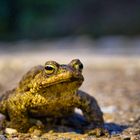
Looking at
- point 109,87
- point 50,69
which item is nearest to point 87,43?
point 109,87

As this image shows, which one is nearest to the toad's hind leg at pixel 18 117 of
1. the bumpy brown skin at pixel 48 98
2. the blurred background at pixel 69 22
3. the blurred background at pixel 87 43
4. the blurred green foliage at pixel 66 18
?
the bumpy brown skin at pixel 48 98

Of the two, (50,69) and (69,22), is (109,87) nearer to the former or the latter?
(50,69)

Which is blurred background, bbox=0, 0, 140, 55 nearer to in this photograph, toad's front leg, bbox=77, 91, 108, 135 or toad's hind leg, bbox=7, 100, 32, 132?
toad's front leg, bbox=77, 91, 108, 135

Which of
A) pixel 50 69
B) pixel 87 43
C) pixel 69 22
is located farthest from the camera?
pixel 69 22


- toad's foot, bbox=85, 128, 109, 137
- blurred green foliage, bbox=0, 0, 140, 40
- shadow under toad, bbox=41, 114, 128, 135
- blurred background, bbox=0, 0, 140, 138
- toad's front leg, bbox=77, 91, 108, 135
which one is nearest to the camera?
toad's foot, bbox=85, 128, 109, 137

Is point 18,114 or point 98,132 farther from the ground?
point 18,114

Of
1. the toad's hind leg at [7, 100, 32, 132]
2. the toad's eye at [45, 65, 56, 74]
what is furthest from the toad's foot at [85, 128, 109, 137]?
the toad's eye at [45, 65, 56, 74]

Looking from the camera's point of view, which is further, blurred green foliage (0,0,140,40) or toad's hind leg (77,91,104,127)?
blurred green foliage (0,0,140,40)
